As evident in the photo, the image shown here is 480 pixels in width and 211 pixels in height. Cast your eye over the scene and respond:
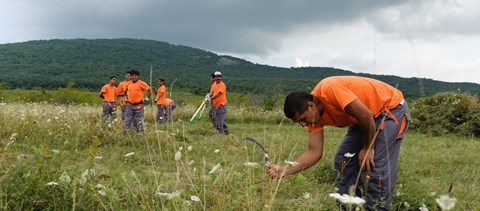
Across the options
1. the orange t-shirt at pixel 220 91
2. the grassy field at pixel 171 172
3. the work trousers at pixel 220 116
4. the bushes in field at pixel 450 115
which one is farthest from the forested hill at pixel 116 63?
the grassy field at pixel 171 172

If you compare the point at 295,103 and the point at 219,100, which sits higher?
the point at 295,103

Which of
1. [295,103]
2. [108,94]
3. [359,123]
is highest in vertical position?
[295,103]

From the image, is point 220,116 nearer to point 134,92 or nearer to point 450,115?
point 134,92

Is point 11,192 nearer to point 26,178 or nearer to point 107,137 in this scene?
point 26,178

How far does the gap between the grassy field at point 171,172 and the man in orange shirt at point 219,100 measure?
1.07 feet

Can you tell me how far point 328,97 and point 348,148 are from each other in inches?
25.1

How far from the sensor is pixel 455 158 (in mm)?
7520

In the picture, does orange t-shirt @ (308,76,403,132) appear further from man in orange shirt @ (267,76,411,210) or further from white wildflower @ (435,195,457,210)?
white wildflower @ (435,195,457,210)

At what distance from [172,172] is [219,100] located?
5817 mm

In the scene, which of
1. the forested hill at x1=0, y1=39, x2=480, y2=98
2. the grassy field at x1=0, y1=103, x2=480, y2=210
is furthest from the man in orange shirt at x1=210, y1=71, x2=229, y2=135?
the forested hill at x1=0, y1=39, x2=480, y2=98

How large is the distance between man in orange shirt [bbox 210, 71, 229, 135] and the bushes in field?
652 cm

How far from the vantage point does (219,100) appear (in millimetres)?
10562

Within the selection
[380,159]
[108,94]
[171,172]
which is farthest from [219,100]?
[380,159]

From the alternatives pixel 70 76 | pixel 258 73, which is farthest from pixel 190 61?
pixel 70 76
